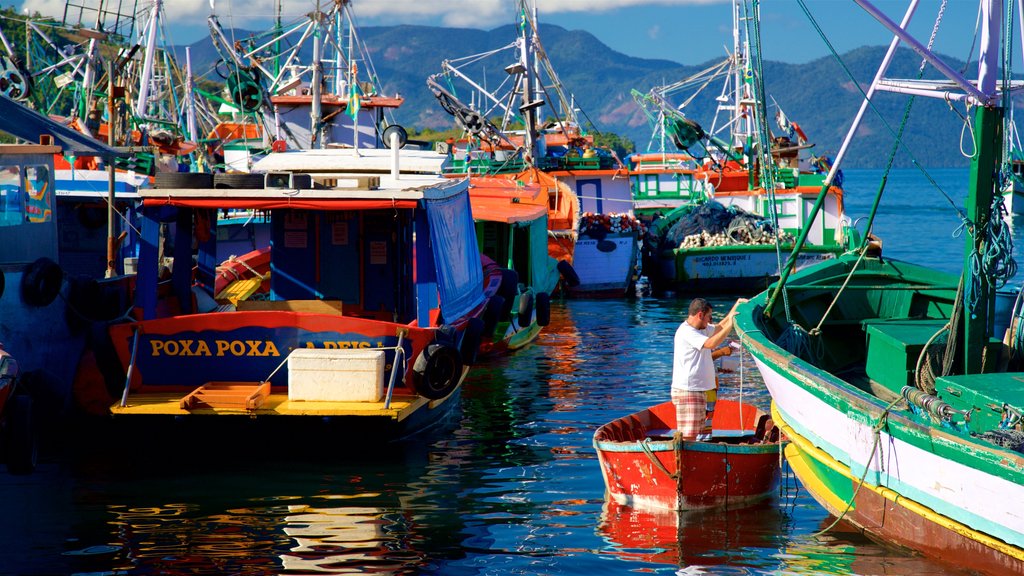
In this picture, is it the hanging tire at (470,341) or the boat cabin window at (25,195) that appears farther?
the hanging tire at (470,341)

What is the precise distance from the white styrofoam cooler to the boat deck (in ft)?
0.27

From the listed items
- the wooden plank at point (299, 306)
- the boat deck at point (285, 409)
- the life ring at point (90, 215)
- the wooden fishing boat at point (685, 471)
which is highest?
the life ring at point (90, 215)

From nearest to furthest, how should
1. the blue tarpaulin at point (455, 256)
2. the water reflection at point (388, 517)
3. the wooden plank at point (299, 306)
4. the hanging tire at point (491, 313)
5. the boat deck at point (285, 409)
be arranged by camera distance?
A: the water reflection at point (388, 517) < the boat deck at point (285, 409) < the blue tarpaulin at point (455, 256) < the wooden plank at point (299, 306) < the hanging tire at point (491, 313)

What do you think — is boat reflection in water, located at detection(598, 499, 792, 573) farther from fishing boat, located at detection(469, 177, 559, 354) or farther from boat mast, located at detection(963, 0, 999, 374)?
fishing boat, located at detection(469, 177, 559, 354)

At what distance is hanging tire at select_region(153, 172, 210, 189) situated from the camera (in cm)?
1291

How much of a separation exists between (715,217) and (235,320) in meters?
21.2

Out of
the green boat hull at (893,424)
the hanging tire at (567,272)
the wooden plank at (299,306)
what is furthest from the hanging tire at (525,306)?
the hanging tire at (567,272)

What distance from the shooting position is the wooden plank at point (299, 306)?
13.7 meters

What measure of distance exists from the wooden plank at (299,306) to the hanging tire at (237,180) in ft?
4.77

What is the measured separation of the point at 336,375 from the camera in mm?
11672

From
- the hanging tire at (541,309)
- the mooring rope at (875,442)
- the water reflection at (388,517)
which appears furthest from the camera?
the hanging tire at (541,309)

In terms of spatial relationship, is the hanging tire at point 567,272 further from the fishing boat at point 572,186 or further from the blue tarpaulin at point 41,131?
the blue tarpaulin at point 41,131

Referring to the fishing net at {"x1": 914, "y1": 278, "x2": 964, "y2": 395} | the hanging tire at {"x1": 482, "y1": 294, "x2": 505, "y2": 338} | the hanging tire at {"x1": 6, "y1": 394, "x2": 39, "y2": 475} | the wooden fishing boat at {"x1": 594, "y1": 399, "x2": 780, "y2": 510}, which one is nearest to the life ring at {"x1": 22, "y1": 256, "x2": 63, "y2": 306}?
the hanging tire at {"x1": 6, "y1": 394, "x2": 39, "y2": 475}

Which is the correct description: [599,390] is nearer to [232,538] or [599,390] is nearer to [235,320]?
[235,320]
